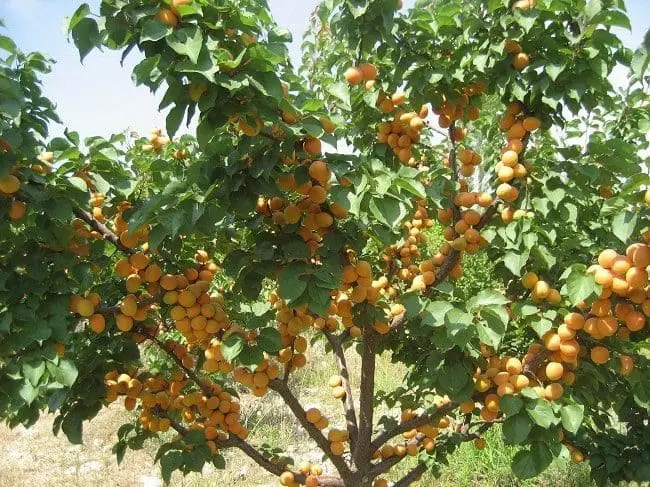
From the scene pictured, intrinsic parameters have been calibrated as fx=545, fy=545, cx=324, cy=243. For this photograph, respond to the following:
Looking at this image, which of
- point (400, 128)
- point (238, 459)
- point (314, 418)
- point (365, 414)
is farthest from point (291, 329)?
point (238, 459)

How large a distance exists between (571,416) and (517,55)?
4.07 ft

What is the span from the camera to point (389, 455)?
2713 millimetres

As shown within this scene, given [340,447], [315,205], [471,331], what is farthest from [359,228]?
[340,447]

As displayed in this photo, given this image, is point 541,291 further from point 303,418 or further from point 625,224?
point 303,418

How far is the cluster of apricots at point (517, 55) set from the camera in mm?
1914

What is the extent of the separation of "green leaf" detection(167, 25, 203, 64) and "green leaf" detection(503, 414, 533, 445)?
1.46 metres

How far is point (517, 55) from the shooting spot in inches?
76.3

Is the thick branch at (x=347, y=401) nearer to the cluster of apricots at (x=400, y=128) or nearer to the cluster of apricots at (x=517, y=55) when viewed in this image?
the cluster of apricots at (x=400, y=128)

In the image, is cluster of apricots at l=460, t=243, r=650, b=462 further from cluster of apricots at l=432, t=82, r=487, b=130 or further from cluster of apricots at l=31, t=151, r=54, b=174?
cluster of apricots at l=31, t=151, r=54, b=174

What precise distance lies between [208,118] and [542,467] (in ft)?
5.08

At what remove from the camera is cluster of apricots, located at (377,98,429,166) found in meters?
2.26

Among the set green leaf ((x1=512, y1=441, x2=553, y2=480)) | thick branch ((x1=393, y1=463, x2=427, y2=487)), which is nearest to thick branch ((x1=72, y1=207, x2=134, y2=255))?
green leaf ((x1=512, y1=441, x2=553, y2=480))

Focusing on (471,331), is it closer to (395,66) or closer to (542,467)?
(542,467)

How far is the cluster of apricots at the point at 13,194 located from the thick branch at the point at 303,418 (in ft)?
3.79
